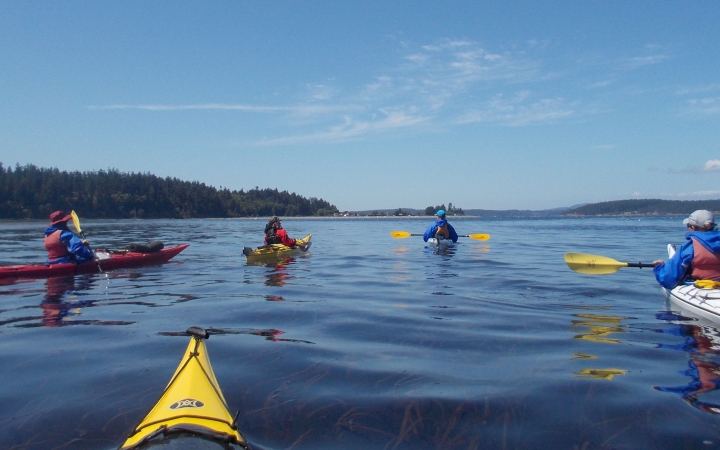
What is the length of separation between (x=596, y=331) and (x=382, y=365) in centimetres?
359

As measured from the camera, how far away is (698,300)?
301 inches

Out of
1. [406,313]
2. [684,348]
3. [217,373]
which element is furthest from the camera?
[406,313]

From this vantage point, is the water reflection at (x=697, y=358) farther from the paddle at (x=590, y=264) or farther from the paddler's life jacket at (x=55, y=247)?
the paddler's life jacket at (x=55, y=247)

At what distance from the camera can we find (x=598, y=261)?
11.2m

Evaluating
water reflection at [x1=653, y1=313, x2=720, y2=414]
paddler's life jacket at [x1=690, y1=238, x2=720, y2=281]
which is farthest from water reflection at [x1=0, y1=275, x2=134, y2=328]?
paddler's life jacket at [x1=690, y1=238, x2=720, y2=281]

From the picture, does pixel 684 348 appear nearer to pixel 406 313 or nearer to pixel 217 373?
pixel 406 313

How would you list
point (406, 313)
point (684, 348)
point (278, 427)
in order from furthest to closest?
point (406, 313) → point (684, 348) → point (278, 427)

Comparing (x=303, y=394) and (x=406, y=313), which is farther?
(x=406, y=313)

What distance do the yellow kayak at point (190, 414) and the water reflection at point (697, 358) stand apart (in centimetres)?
410

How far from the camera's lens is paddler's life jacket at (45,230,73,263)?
1315 centimetres

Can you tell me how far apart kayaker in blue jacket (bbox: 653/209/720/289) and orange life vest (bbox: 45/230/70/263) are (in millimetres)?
14183

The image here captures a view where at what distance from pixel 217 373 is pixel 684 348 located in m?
5.79

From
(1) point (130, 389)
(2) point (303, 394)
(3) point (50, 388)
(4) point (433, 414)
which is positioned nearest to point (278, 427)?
(2) point (303, 394)

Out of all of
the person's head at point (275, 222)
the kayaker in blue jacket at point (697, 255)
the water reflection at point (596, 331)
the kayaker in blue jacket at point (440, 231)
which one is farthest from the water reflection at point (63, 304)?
the kayaker in blue jacket at point (440, 231)
